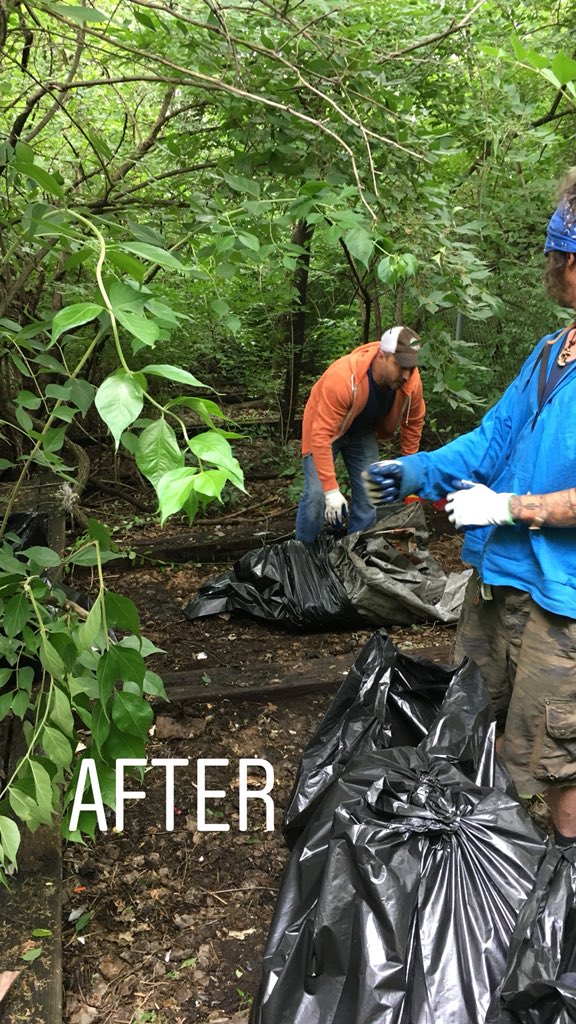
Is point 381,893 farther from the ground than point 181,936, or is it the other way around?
point 381,893

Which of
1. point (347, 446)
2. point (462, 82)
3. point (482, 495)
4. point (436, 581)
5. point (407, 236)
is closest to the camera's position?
point (482, 495)

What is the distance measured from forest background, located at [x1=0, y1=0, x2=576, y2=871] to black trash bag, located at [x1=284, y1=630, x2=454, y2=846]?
512mm

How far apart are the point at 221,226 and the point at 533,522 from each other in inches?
40.9

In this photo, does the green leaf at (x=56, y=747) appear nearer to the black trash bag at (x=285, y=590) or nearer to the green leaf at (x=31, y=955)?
the green leaf at (x=31, y=955)

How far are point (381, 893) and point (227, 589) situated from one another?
2538 mm

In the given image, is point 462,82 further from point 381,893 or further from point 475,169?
point 381,893

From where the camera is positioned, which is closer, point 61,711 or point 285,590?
point 61,711

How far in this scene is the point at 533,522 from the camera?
1754 millimetres

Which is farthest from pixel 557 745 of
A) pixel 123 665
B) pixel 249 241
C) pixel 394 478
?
pixel 249 241

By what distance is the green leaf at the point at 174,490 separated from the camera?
0.80m

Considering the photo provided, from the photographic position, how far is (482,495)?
185cm

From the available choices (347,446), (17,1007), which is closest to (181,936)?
(17,1007)

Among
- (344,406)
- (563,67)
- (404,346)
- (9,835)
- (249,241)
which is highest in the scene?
(563,67)

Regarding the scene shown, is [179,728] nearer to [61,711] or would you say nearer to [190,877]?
[190,877]
